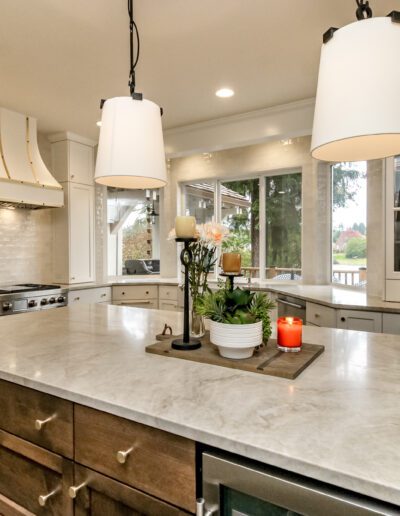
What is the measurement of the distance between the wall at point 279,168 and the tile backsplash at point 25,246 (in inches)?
57.9

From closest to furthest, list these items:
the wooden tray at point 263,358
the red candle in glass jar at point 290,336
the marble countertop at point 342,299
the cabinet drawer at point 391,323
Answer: the wooden tray at point 263,358, the red candle in glass jar at point 290,336, the cabinet drawer at point 391,323, the marble countertop at point 342,299

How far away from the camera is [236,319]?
1222mm

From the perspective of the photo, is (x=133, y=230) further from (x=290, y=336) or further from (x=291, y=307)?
(x=290, y=336)

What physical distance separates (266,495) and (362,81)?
1.01m

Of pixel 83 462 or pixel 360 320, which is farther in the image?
pixel 360 320

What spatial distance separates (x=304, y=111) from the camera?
137 inches

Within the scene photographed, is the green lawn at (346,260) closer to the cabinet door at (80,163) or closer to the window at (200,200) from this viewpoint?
the window at (200,200)

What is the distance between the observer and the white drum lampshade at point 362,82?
0.97m

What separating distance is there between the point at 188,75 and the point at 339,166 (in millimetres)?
1972

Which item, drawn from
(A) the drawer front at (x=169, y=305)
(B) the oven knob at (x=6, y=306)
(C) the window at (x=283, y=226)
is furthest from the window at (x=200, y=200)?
(B) the oven knob at (x=6, y=306)

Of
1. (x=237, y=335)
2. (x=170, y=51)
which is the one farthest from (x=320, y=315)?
(x=170, y=51)

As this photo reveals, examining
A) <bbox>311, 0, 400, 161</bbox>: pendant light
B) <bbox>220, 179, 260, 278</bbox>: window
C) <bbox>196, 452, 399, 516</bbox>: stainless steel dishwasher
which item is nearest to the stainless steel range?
<bbox>220, 179, 260, 278</bbox>: window

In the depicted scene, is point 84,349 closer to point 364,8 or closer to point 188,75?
point 364,8

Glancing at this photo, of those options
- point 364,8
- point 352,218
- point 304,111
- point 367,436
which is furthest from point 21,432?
point 352,218
